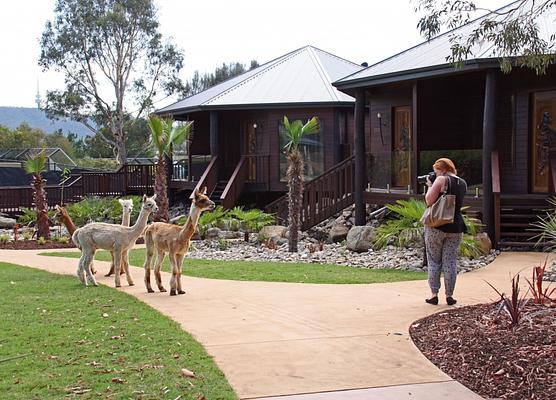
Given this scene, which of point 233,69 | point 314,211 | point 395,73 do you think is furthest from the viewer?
point 233,69

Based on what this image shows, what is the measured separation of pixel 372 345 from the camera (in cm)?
671

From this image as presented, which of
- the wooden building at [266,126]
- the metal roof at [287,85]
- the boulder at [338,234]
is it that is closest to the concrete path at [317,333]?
the boulder at [338,234]

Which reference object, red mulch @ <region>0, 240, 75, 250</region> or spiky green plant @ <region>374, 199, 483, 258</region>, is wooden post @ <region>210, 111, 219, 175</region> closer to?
red mulch @ <region>0, 240, 75, 250</region>

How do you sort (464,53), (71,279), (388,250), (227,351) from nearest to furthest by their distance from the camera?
(227,351), (464,53), (71,279), (388,250)

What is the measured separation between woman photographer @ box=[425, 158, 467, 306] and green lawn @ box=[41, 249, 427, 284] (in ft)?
8.12

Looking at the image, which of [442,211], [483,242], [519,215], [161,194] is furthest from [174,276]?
[519,215]

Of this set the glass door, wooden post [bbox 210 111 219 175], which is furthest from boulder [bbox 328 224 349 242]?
wooden post [bbox 210 111 219 175]

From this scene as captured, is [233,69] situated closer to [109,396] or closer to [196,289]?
[196,289]

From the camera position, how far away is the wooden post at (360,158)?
59.7 ft

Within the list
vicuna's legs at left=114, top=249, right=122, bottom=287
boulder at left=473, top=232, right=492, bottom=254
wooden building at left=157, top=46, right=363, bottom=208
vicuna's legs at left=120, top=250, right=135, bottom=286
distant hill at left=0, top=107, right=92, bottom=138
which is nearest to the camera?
vicuna's legs at left=114, top=249, right=122, bottom=287

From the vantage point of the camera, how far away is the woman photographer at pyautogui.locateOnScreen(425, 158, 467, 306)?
831 cm

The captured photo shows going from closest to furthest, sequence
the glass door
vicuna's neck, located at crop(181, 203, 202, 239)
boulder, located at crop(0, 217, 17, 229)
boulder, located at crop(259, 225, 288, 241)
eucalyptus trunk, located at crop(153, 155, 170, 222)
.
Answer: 1. vicuna's neck, located at crop(181, 203, 202, 239)
2. the glass door
3. boulder, located at crop(259, 225, 288, 241)
4. eucalyptus trunk, located at crop(153, 155, 170, 222)
5. boulder, located at crop(0, 217, 17, 229)

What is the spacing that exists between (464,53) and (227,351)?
416 cm

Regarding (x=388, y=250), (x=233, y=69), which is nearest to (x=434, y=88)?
(x=388, y=250)
